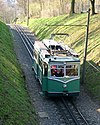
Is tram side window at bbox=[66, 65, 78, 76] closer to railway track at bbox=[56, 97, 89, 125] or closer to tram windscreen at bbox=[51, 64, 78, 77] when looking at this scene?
tram windscreen at bbox=[51, 64, 78, 77]

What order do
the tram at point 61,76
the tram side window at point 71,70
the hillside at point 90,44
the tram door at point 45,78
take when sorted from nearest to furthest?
the tram at point 61,76 → the tram side window at point 71,70 → the tram door at point 45,78 → the hillside at point 90,44

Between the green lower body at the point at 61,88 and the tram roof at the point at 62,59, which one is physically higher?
the tram roof at the point at 62,59

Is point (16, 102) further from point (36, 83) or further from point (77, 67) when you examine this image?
point (36, 83)

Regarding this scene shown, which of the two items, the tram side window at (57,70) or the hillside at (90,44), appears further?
the hillside at (90,44)

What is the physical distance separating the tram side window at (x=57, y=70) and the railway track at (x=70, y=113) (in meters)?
1.79

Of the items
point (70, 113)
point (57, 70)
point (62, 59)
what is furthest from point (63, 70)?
point (70, 113)

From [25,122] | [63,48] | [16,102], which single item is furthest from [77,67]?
[25,122]

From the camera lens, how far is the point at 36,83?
24625 mm

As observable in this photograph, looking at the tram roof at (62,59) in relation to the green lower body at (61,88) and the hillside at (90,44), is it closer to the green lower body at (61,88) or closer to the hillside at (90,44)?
the green lower body at (61,88)

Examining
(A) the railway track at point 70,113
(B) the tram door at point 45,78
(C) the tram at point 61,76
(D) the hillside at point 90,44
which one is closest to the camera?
(A) the railway track at point 70,113

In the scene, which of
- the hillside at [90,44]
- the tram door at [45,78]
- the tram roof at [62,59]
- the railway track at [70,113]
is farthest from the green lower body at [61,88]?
the hillside at [90,44]

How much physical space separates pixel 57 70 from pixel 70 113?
10.6ft

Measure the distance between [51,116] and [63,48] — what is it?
23.0 ft

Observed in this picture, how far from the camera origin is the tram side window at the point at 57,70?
1980 cm
